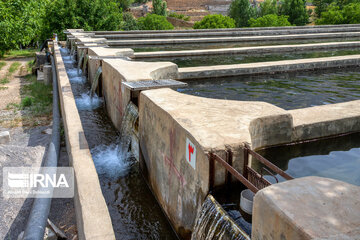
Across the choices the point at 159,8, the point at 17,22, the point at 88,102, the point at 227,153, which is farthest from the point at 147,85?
the point at 159,8

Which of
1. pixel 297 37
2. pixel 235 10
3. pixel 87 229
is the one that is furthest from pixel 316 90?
pixel 235 10

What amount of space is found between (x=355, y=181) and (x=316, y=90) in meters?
4.82

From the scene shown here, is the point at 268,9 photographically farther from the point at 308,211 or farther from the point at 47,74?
the point at 308,211

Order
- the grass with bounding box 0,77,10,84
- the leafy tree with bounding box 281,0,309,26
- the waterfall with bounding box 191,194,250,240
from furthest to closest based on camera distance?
the leafy tree with bounding box 281,0,309,26, the grass with bounding box 0,77,10,84, the waterfall with bounding box 191,194,250,240

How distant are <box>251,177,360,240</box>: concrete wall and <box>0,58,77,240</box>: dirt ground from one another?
284 cm

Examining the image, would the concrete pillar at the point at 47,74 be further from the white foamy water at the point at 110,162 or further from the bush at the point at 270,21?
the bush at the point at 270,21

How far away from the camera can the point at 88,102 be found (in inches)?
360

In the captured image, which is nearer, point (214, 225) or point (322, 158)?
point (214, 225)

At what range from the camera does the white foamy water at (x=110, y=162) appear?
5.52m

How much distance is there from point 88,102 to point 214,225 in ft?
22.1

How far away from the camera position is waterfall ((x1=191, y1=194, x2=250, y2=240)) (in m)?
2.95

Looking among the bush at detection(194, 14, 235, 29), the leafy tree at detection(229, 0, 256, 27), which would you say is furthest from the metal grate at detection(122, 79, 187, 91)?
the leafy tree at detection(229, 0, 256, 27)

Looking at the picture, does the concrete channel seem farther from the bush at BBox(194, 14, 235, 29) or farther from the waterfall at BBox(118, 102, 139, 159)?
the bush at BBox(194, 14, 235, 29)

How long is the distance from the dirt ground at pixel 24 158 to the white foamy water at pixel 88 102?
98cm
